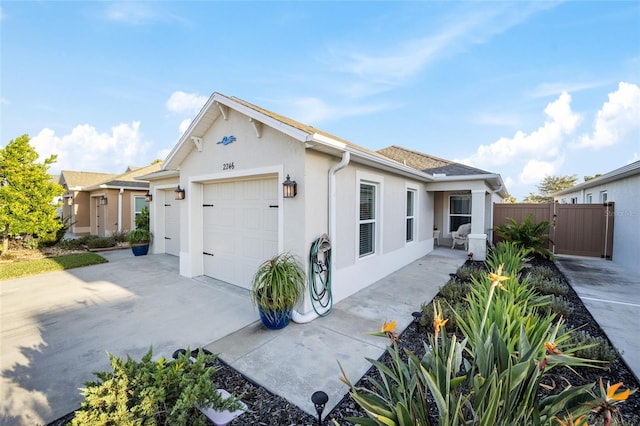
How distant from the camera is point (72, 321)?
4371mm

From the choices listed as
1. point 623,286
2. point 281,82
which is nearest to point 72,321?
point 281,82

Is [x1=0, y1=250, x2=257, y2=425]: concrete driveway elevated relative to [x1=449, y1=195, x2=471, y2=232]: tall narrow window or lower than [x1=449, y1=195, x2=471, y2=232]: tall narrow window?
lower

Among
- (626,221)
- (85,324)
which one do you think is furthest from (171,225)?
(626,221)

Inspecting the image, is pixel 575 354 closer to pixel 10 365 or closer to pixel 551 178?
pixel 10 365

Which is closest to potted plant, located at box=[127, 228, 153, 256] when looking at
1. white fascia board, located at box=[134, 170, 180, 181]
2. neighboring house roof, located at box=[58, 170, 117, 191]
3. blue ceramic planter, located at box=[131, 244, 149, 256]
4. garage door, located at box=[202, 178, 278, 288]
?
blue ceramic planter, located at box=[131, 244, 149, 256]

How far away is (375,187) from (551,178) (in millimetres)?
41993

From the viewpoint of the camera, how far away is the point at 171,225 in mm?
9500

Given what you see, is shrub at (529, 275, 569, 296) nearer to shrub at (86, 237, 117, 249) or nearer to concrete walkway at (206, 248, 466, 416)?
concrete walkway at (206, 248, 466, 416)

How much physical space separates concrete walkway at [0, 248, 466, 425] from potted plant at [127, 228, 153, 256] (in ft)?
8.70

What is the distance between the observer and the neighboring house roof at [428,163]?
10.0 meters

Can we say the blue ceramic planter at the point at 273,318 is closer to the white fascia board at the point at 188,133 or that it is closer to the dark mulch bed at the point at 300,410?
the dark mulch bed at the point at 300,410

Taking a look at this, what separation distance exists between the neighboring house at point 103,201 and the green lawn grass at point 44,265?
4602 millimetres

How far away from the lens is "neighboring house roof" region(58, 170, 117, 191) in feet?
52.3

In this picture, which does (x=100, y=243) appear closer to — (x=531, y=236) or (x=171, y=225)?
(x=171, y=225)
